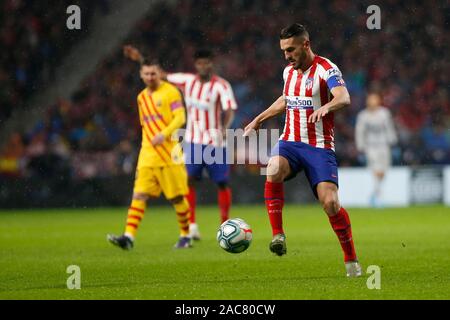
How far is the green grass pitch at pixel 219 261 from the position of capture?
22.5 feet

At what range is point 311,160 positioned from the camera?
779 centimetres

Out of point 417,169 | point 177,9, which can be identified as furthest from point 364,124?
point 177,9

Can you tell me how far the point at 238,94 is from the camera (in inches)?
848

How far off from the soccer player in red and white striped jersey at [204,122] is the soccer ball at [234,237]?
4070 mm

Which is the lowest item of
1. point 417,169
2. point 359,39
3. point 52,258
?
point 52,258

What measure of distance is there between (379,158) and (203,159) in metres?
7.62

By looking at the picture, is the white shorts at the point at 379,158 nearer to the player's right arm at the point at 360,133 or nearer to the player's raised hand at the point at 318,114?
the player's right arm at the point at 360,133

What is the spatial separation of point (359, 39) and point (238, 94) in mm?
3246

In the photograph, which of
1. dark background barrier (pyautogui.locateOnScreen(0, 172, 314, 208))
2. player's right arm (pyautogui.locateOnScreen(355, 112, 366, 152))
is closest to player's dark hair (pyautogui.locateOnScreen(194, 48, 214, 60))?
dark background barrier (pyautogui.locateOnScreen(0, 172, 314, 208))

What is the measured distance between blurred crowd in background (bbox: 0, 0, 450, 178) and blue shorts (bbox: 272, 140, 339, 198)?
477 inches

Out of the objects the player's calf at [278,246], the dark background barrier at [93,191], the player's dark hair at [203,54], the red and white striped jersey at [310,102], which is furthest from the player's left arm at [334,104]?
the dark background barrier at [93,191]

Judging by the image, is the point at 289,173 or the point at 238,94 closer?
the point at 289,173
